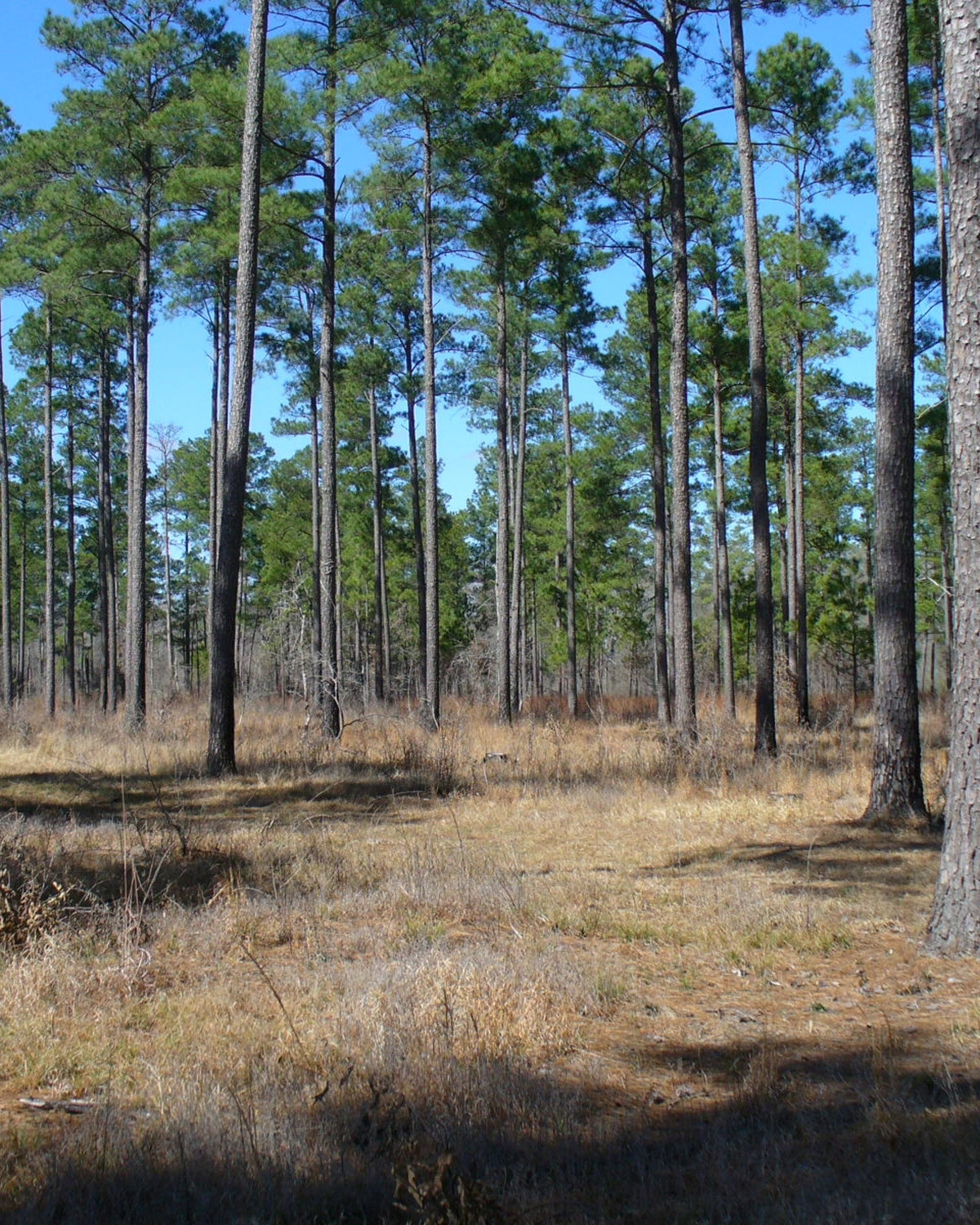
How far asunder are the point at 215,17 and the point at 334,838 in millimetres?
15612

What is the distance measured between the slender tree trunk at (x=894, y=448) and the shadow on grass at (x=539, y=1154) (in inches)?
195

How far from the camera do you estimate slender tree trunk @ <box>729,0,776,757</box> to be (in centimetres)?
1291

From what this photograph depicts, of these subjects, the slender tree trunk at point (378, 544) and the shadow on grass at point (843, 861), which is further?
the slender tree trunk at point (378, 544)

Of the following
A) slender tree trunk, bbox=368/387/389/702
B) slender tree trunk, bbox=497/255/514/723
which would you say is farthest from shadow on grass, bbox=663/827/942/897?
slender tree trunk, bbox=368/387/389/702

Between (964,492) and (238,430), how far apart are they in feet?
31.1

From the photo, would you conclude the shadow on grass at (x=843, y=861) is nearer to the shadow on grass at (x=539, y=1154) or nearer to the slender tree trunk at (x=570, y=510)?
the shadow on grass at (x=539, y=1154)

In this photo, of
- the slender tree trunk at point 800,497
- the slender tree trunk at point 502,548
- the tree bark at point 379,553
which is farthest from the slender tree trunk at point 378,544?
the slender tree trunk at point 800,497

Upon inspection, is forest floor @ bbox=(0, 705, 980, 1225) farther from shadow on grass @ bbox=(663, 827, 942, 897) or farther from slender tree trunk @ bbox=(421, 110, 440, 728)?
slender tree trunk @ bbox=(421, 110, 440, 728)

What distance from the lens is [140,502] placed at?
62.5 ft

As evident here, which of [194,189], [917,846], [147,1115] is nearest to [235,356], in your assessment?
[194,189]

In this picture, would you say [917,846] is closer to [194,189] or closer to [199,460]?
[194,189]

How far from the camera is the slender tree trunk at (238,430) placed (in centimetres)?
1244

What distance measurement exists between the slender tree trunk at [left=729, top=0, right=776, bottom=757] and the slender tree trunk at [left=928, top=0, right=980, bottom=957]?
7.61m

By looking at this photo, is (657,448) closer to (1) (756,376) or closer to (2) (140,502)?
(1) (756,376)
